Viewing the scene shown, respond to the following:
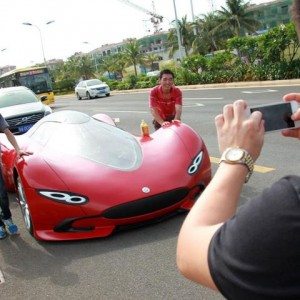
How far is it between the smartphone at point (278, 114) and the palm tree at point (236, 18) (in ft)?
211

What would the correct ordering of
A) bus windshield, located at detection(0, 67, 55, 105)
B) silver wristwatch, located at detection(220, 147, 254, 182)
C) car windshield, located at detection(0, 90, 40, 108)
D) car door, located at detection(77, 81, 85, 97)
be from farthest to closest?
car door, located at detection(77, 81, 85, 97) → bus windshield, located at detection(0, 67, 55, 105) → car windshield, located at detection(0, 90, 40, 108) → silver wristwatch, located at detection(220, 147, 254, 182)

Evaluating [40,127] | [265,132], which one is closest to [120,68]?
[40,127]

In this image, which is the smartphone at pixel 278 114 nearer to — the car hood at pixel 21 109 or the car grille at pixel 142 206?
the car grille at pixel 142 206

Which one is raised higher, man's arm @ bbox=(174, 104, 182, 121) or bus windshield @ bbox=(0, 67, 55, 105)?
bus windshield @ bbox=(0, 67, 55, 105)

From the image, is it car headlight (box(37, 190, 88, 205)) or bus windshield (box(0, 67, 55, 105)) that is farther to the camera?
bus windshield (box(0, 67, 55, 105))

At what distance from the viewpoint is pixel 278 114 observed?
1390 mm

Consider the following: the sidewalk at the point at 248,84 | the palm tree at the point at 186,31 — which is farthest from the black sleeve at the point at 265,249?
the palm tree at the point at 186,31

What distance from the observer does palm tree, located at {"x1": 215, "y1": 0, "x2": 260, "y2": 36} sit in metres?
63.2

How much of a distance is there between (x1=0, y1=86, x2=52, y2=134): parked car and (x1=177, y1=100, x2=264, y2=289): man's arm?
11.4m

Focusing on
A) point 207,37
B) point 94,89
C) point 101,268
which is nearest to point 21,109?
point 101,268

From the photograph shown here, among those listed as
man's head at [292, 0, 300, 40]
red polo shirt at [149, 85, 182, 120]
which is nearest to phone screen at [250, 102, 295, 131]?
man's head at [292, 0, 300, 40]

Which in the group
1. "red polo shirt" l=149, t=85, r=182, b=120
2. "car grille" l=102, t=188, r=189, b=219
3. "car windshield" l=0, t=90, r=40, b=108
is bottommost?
"car grille" l=102, t=188, r=189, b=219

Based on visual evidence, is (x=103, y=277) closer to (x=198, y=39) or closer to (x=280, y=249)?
(x=280, y=249)

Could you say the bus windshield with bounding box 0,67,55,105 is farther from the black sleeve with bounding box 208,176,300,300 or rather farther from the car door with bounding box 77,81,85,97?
the black sleeve with bounding box 208,176,300,300
